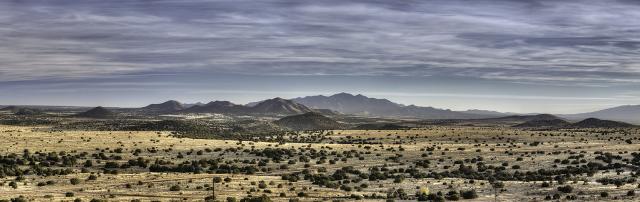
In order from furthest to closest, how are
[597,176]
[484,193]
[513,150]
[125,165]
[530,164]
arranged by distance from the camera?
[513,150] < [530,164] < [125,165] < [597,176] < [484,193]

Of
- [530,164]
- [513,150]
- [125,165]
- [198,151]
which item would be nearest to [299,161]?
[198,151]

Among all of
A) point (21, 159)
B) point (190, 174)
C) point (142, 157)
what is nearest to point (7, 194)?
point (190, 174)

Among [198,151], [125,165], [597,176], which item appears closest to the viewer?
[597,176]

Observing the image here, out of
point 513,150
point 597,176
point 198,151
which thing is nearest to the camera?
point 597,176

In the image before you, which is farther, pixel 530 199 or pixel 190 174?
pixel 190 174

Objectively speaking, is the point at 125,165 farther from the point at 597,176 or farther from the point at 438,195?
the point at 597,176

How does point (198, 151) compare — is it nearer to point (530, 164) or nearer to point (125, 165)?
point (125, 165)
